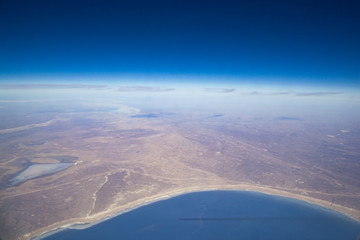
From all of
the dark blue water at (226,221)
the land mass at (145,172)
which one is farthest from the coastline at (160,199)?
the dark blue water at (226,221)

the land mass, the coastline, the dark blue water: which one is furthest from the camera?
the land mass

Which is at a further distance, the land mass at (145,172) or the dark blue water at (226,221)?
the land mass at (145,172)

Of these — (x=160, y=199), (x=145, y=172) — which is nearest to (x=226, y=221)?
(x=160, y=199)

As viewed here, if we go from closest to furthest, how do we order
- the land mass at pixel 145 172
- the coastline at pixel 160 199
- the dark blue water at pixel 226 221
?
the coastline at pixel 160 199
the dark blue water at pixel 226 221
the land mass at pixel 145 172

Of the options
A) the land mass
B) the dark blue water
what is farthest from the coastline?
the dark blue water

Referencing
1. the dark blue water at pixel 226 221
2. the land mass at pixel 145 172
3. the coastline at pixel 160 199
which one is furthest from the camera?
the land mass at pixel 145 172

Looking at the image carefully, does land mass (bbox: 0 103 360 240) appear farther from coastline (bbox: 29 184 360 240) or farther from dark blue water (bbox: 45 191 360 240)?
dark blue water (bbox: 45 191 360 240)

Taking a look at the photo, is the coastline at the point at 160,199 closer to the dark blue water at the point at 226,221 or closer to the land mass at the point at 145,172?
the land mass at the point at 145,172
